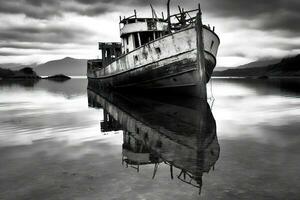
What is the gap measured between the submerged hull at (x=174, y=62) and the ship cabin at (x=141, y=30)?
1832mm

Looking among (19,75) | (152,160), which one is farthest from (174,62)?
(19,75)

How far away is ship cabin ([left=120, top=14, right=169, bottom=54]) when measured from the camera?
22578 millimetres

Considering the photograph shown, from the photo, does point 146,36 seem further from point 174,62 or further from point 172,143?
point 172,143

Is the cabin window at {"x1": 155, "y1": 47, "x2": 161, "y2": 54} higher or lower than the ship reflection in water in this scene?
higher

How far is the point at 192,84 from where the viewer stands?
17922 mm

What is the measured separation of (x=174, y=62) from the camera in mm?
18031

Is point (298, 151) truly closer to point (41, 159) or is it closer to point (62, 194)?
point (62, 194)

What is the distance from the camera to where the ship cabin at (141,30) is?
22.6 m

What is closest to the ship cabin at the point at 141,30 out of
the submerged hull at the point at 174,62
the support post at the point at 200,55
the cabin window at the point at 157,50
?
the submerged hull at the point at 174,62

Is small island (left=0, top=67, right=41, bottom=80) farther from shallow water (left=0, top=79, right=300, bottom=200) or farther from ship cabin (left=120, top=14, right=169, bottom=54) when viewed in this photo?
shallow water (left=0, top=79, right=300, bottom=200)

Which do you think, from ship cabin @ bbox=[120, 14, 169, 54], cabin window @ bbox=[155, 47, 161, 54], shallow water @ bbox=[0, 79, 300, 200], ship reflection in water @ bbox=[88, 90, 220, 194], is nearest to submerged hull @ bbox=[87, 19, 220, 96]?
cabin window @ bbox=[155, 47, 161, 54]

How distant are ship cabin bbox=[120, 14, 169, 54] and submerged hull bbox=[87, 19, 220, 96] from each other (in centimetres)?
183

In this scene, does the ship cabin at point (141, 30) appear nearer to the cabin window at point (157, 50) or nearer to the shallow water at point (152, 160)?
the cabin window at point (157, 50)

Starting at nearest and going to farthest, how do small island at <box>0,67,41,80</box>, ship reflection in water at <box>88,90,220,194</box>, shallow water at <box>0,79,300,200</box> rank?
1. shallow water at <box>0,79,300,200</box>
2. ship reflection in water at <box>88,90,220,194</box>
3. small island at <box>0,67,41,80</box>
